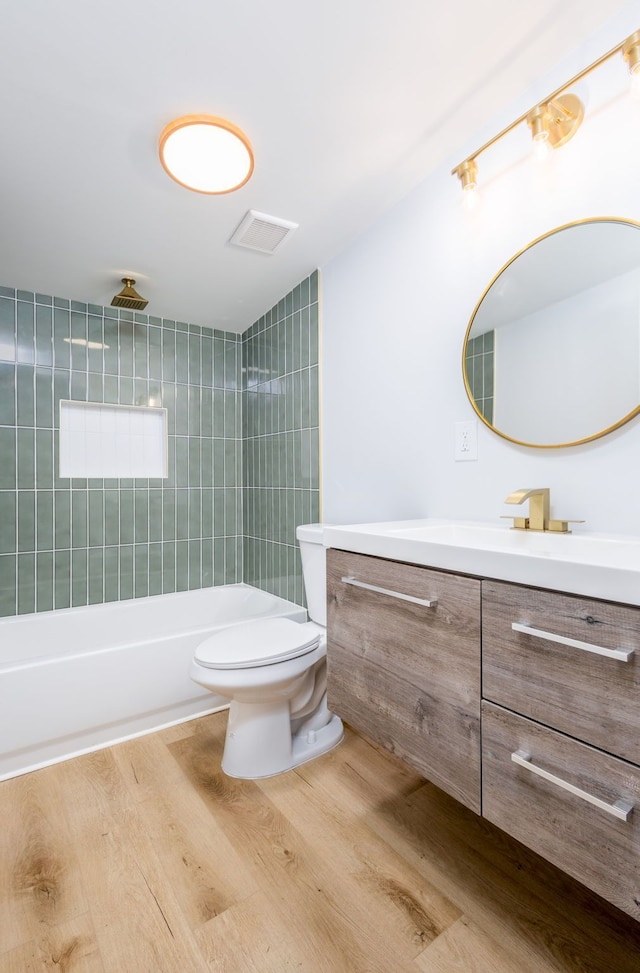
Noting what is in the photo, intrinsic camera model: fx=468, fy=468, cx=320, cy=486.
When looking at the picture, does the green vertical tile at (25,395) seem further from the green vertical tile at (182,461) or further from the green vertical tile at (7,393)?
the green vertical tile at (182,461)

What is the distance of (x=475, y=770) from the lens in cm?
97

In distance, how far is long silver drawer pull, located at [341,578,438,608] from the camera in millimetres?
1058

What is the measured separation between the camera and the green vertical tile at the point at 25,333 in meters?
2.50

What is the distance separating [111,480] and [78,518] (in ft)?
0.92

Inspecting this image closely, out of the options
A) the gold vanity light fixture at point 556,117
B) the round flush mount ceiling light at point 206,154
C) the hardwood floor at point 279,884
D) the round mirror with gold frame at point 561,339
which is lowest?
the hardwood floor at point 279,884

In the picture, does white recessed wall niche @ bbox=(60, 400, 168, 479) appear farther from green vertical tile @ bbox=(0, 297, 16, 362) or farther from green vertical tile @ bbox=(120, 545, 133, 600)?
green vertical tile @ bbox=(120, 545, 133, 600)

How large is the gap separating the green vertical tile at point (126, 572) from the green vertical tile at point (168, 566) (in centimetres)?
19

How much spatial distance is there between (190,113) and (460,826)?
2.27 metres

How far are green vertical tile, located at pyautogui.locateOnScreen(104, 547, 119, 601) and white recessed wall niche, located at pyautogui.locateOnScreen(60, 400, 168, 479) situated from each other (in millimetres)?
456

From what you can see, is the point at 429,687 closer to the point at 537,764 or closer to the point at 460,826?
the point at 537,764

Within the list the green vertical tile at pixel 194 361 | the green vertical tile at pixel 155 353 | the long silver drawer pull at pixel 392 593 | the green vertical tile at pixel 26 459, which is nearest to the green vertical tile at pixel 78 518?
the green vertical tile at pixel 26 459

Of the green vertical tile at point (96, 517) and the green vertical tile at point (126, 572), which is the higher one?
the green vertical tile at point (96, 517)

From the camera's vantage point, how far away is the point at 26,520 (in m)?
2.53

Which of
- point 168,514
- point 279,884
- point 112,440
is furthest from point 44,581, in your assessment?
point 279,884
